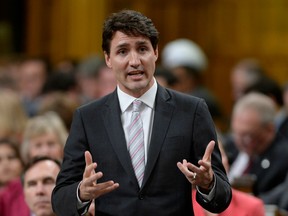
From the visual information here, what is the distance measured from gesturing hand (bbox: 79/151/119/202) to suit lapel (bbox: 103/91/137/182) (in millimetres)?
201

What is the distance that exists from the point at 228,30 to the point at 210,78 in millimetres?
628

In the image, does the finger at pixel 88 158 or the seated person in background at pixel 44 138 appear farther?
the seated person in background at pixel 44 138

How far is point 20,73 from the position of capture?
11.7 meters

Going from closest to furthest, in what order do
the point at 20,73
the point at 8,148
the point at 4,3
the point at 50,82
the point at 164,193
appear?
1. the point at 164,193
2. the point at 8,148
3. the point at 50,82
4. the point at 20,73
5. the point at 4,3

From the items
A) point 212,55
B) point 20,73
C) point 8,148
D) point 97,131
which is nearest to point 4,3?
point 20,73

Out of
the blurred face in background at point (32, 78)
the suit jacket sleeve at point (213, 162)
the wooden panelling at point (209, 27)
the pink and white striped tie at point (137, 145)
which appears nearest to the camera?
the suit jacket sleeve at point (213, 162)

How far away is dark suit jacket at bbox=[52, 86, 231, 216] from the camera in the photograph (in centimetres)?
402

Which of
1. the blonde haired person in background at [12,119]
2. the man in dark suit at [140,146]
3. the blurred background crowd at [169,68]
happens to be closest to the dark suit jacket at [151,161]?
the man in dark suit at [140,146]

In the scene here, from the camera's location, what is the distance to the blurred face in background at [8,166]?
6852 millimetres

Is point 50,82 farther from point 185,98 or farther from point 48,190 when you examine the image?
point 185,98

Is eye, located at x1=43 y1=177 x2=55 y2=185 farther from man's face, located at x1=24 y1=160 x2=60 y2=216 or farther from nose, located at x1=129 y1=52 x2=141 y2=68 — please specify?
nose, located at x1=129 y1=52 x2=141 y2=68

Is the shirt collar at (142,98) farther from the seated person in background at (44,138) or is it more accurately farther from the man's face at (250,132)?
the man's face at (250,132)

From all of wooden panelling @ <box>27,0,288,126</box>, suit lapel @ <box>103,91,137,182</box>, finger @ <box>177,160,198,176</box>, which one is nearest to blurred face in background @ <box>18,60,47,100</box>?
wooden panelling @ <box>27,0,288,126</box>

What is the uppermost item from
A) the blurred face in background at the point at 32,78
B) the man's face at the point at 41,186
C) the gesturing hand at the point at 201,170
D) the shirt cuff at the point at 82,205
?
the gesturing hand at the point at 201,170
